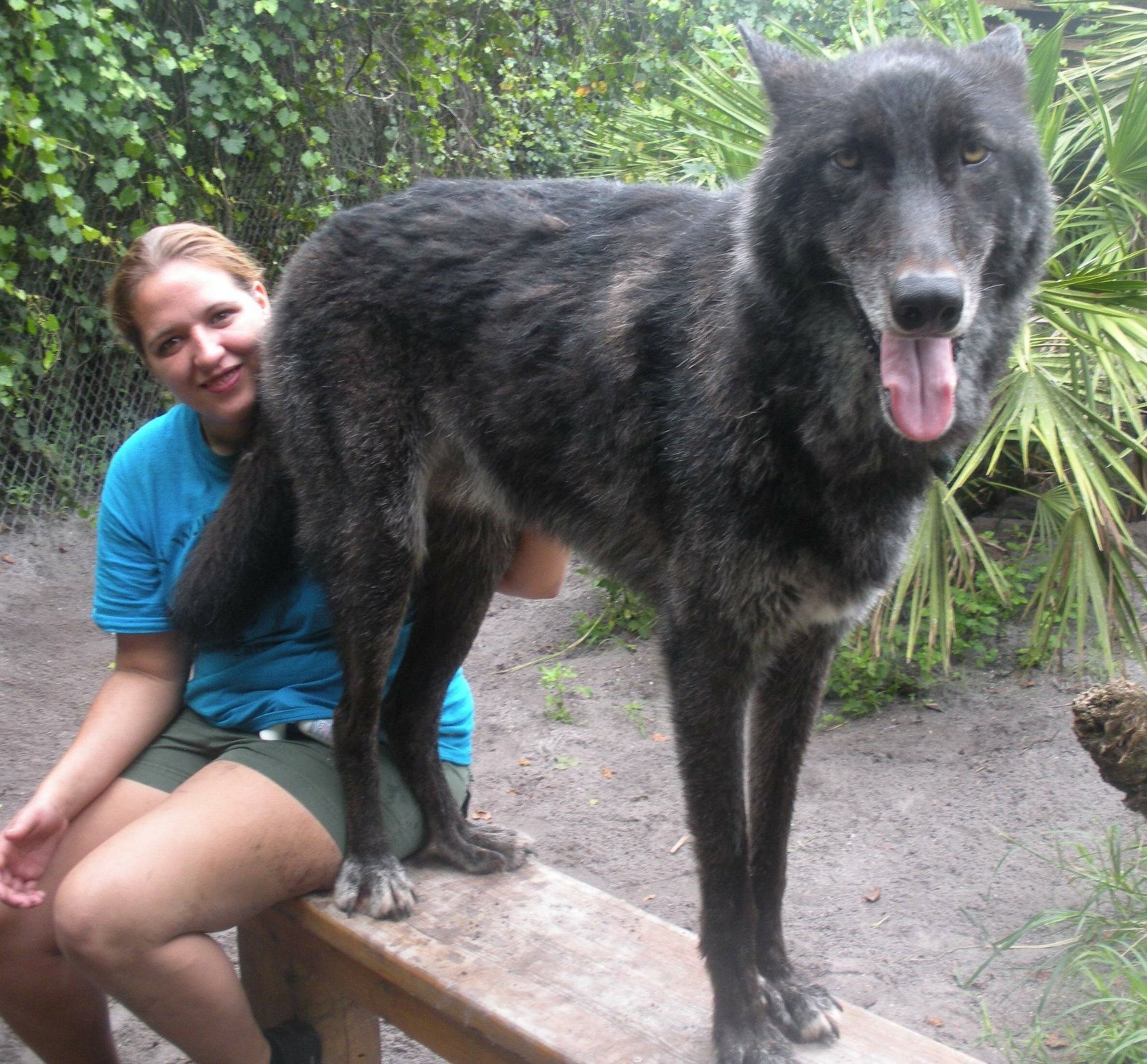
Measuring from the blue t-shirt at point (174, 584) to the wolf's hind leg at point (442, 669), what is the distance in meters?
0.19

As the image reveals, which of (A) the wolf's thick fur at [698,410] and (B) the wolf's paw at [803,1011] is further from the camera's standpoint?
(B) the wolf's paw at [803,1011]

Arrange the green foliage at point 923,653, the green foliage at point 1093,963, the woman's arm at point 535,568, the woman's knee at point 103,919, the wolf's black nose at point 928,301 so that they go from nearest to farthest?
the wolf's black nose at point 928,301 → the woman's knee at point 103,919 → the green foliage at point 1093,963 → the woman's arm at point 535,568 → the green foliage at point 923,653

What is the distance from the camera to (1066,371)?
13.2 feet

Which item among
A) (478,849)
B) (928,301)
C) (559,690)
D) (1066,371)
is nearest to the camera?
(928,301)

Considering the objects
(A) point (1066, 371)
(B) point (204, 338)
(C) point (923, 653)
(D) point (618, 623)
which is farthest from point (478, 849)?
(D) point (618, 623)

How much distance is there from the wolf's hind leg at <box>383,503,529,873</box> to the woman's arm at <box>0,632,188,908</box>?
53 cm

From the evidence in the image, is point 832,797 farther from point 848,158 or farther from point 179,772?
point 848,158

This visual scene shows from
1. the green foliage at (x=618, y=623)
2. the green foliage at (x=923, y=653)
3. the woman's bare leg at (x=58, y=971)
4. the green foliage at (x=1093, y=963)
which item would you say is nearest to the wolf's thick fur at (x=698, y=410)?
the woman's bare leg at (x=58, y=971)

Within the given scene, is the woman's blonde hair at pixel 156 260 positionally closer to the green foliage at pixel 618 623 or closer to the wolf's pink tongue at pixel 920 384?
the wolf's pink tongue at pixel 920 384

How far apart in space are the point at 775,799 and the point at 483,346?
116 centimetres

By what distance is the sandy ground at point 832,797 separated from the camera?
321cm

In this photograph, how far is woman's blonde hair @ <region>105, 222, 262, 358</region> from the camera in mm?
2486

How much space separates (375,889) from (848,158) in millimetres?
1786

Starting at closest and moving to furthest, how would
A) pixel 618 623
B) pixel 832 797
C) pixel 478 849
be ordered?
1. pixel 478 849
2. pixel 832 797
3. pixel 618 623
